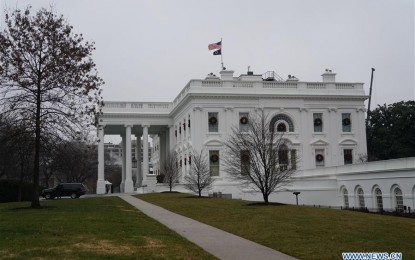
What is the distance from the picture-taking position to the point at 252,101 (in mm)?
61000

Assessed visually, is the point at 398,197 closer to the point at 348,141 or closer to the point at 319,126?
the point at 348,141

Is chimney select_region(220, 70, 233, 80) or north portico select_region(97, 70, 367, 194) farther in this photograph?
chimney select_region(220, 70, 233, 80)

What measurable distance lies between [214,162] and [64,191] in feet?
57.7

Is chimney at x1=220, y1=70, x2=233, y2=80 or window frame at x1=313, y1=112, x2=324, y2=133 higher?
chimney at x1=220, y1=70, x2=233, y2=80

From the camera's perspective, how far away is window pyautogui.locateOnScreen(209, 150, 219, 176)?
58.3 meters

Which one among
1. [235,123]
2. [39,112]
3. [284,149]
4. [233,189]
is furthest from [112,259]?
[235,123]

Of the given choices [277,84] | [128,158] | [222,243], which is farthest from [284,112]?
[222,243]

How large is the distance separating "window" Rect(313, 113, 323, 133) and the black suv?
30.1 metres

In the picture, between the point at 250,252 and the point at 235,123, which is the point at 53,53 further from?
the point at 235,123

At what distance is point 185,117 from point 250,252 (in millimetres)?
51539

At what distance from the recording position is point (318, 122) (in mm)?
63156

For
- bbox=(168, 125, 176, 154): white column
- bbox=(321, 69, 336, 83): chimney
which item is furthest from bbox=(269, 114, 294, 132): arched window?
bbox=(168, 125, 176, 154): white column

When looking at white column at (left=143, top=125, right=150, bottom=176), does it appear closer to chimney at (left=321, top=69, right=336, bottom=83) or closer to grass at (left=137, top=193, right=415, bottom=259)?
chimney at (left=321, top=69, right=336, bottom=83)

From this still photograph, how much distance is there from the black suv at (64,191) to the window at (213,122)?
55.7ft
